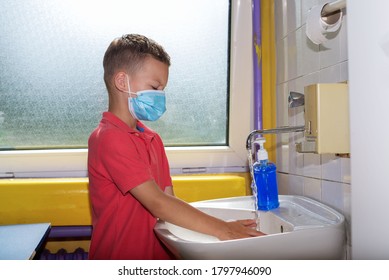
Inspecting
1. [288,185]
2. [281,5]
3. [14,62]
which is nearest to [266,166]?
[288,185]

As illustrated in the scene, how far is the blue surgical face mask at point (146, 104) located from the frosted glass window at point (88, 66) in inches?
24.1

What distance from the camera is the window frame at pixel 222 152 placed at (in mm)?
1679

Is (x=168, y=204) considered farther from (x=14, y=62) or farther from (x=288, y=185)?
(x=14, y=62)

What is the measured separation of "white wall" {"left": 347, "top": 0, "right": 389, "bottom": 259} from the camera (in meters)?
0.42

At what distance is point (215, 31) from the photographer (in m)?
1.74

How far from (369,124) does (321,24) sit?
2.10 ft

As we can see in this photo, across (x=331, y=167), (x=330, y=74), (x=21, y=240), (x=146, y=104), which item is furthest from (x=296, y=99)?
(x=21, y=240)

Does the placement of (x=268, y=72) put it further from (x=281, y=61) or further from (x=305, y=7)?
(x=305, y=7)

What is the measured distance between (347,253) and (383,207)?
2.20 feet

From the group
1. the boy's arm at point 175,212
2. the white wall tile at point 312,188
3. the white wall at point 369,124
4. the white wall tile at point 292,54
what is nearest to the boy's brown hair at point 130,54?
the boy's arm at point 175,212

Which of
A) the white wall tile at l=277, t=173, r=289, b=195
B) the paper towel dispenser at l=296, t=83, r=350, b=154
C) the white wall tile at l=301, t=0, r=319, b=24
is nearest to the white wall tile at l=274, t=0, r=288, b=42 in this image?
the white wall tile at l=301, t=0, r=319, b=24

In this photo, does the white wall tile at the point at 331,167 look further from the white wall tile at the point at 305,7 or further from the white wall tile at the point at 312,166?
the white wall tile at the point at 305,7

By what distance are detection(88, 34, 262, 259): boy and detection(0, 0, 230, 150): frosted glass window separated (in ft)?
1.86
